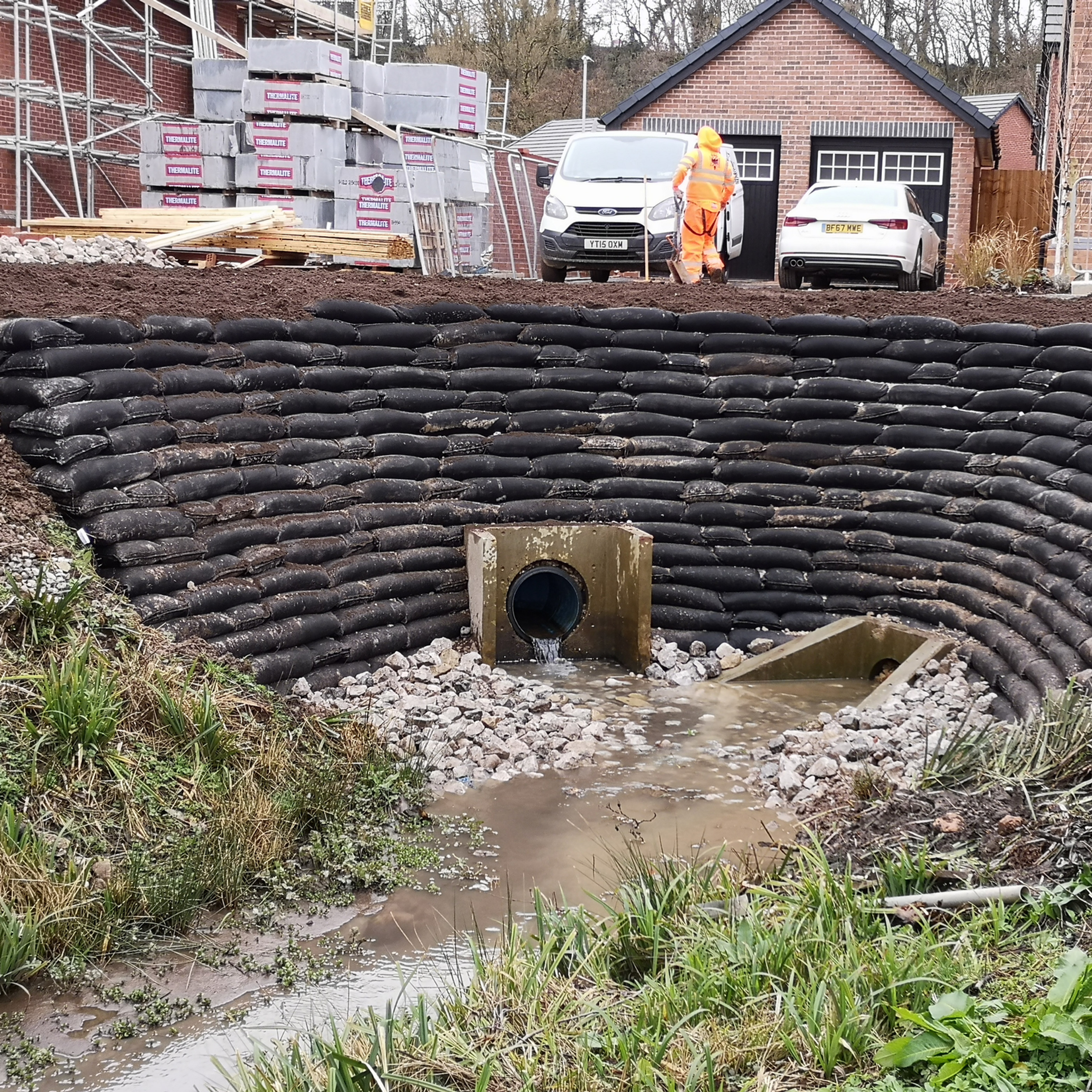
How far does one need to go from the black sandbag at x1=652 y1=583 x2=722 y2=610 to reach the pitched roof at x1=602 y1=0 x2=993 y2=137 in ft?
46.5

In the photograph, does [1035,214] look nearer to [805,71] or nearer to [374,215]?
[805,71]

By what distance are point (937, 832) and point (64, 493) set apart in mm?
4033

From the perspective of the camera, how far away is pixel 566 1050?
3.19 m

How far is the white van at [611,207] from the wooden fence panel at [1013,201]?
833 cm

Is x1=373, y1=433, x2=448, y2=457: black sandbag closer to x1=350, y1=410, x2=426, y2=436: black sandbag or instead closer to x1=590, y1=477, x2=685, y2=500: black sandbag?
x1=350, y1=410, x2=426, y2=436: black sandbag

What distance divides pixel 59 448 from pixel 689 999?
13.4 feet

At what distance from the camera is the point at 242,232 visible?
40.9 ft

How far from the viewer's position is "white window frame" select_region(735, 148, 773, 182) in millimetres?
21062

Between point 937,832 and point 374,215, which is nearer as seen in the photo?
point 937,832

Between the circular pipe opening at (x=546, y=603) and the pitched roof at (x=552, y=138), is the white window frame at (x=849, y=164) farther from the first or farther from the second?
the circular pipe opening at (x=546, y=603)

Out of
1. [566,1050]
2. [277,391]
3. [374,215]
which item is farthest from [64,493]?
[374,215]

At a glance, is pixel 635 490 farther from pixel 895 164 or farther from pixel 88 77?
pixel 895 164

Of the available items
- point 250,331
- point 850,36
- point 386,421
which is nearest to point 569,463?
point 386,421

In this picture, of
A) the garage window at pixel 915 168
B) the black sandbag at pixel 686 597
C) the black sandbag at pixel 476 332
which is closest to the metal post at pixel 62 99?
the black sandbag at pixel 476 332
